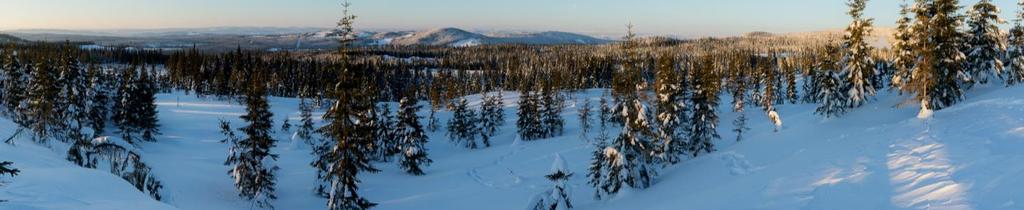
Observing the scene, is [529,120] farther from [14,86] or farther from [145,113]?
[14,86]

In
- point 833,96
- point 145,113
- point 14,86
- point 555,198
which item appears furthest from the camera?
point 14,86

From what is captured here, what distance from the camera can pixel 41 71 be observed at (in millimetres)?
41812

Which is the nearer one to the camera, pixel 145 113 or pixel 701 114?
pixel 701 114

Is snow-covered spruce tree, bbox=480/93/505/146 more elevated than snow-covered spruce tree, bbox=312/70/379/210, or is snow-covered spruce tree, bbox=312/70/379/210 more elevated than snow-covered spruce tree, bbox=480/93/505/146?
snow-covered spruce tree, bbox=312/70/379/210

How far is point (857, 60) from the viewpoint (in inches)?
1398

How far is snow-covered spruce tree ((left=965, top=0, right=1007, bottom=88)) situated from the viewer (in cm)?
3441

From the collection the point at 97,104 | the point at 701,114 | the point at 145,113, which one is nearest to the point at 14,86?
the point at 97,104

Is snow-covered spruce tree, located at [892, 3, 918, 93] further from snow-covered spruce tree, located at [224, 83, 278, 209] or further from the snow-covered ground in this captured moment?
snow-covered spruce tree, located at [224, 83, 278, 209]

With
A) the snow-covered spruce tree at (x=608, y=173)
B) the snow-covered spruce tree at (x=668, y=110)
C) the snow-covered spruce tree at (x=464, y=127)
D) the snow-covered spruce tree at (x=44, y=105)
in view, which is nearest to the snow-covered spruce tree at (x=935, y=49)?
the snow-covered spruce tree at (x=668, y=110)

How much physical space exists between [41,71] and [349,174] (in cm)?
3184

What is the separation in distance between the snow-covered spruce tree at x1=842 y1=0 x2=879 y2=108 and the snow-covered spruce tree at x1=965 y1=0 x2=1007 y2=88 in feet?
17.0

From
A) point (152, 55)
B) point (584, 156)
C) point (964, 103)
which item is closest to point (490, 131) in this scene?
point (584, 156)

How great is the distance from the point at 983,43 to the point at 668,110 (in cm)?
2035

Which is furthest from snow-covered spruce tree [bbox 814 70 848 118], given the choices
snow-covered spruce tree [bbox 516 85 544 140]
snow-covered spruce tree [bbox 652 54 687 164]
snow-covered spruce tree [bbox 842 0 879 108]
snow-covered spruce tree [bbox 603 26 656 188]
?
snow-covered spruce tree [bbox 516 85 544 140]
